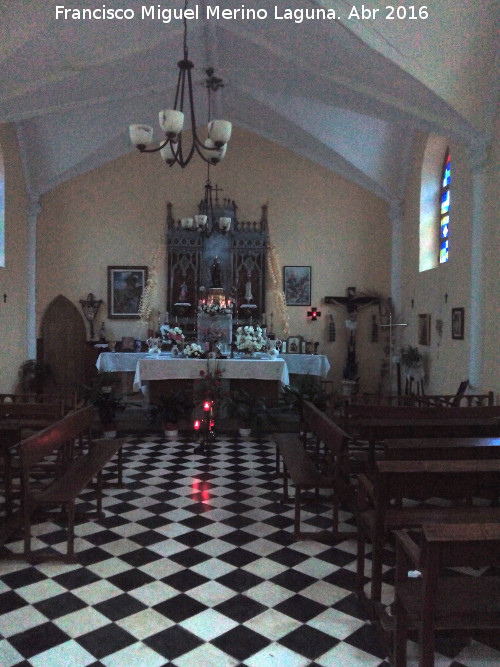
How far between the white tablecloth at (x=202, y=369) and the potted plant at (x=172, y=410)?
46 centimetres

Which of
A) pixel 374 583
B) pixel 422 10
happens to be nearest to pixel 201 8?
pixel 422 10

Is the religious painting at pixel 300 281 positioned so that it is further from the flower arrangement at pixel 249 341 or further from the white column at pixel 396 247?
the flower arrangement at pixel 249 341

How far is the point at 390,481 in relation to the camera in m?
3.41

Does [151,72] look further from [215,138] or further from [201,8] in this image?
[215,138]

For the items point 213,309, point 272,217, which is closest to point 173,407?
point 213,309

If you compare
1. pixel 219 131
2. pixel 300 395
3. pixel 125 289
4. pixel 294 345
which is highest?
pixel 219 131

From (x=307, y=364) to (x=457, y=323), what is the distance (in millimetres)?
3396

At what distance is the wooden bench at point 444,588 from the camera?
236 cm

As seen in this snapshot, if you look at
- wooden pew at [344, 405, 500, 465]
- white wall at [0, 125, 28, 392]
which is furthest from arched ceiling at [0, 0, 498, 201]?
wooden pew at [344, 405, 500, 465]

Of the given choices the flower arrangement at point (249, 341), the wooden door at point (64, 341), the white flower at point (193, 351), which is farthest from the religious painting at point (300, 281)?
the wooden door at point (64, 341)

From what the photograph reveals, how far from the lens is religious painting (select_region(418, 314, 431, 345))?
9977 mm

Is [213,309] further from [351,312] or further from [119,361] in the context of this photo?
[351,312]

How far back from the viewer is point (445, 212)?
10016mm

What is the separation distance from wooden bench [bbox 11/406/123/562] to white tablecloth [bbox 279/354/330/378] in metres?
5.61
